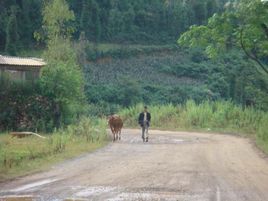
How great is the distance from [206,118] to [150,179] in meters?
32.2

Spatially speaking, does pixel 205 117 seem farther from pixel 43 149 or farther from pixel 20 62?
pixel 43 149

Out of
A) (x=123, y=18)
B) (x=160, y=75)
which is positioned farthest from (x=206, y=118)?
(x=123, y=18)

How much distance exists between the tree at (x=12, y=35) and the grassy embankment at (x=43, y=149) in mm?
49897

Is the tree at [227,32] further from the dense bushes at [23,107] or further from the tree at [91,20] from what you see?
the tree at [91,20]

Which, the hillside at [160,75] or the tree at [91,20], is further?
the tree at [91,20]

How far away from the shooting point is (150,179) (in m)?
16.0

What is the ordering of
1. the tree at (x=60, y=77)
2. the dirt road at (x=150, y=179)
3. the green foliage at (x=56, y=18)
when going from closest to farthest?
the dirt road at (x=150, y=179) < the tree at (x=60, y=77) < the green foliage at (x=56, y=18)

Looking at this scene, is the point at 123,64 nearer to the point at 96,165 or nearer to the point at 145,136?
the point at 145,136

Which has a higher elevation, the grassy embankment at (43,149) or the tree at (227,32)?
the tree at (227,32)

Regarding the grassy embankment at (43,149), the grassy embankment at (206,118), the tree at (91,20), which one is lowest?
the grassy embankment at (43,149)

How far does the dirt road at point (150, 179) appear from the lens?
44.0 feet

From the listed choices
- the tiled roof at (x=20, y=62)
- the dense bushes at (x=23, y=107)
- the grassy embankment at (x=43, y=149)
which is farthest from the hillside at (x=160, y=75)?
the grassy embankment at (x=43, y=149)

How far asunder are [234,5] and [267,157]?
734 cm

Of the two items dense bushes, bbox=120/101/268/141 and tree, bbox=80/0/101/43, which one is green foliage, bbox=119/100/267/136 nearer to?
dense bushes, bbox=120/101/268/141
